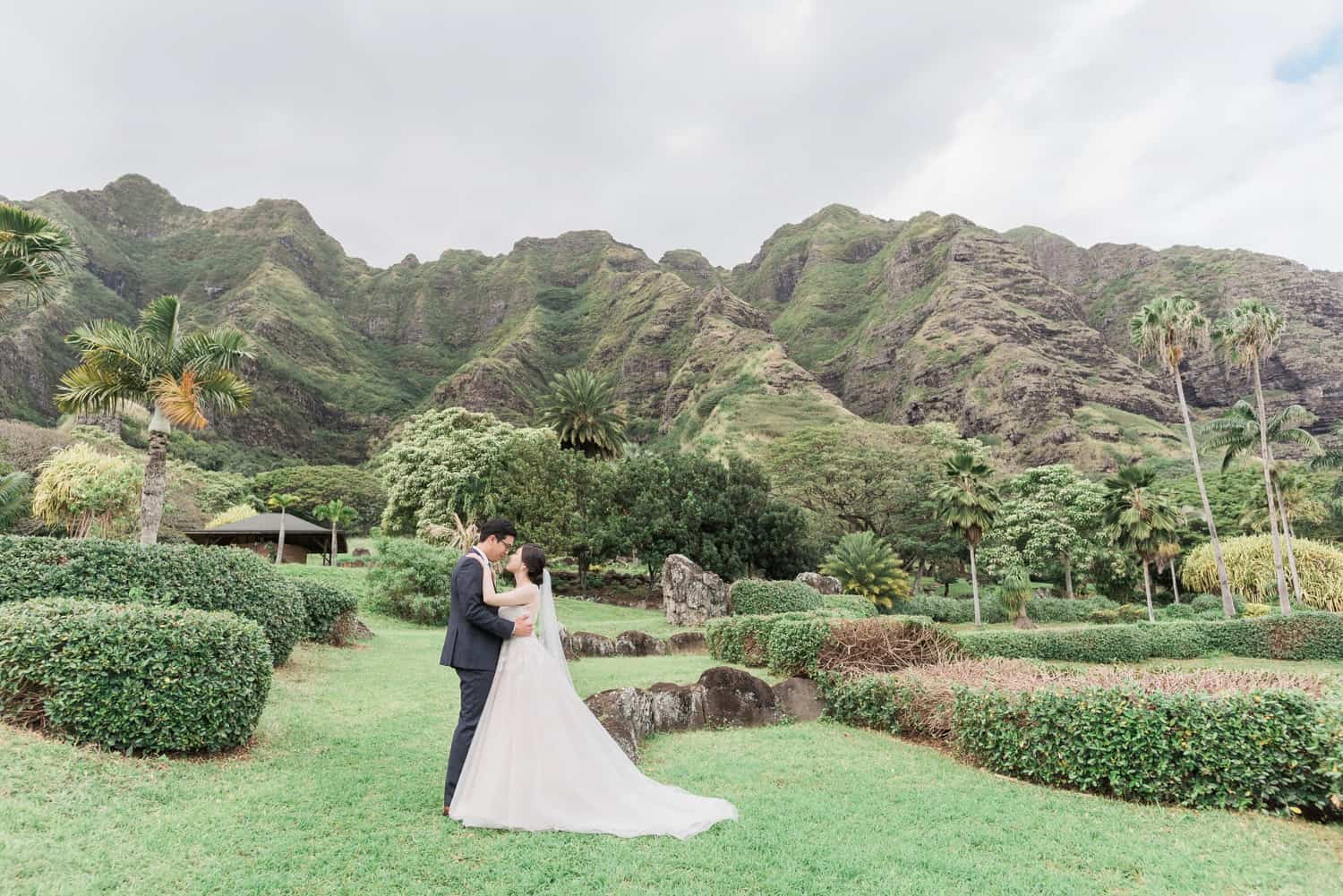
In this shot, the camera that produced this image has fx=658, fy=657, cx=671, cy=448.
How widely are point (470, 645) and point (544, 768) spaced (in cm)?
111

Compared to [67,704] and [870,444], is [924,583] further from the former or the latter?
[67,704]

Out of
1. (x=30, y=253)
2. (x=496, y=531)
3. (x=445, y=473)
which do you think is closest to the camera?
(x=496, y=531)

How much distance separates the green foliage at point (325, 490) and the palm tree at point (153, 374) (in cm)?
5778

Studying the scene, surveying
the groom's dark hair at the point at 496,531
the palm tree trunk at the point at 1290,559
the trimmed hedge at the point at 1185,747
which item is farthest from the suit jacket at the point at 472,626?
the palm tree trunk at the point at 1290,559

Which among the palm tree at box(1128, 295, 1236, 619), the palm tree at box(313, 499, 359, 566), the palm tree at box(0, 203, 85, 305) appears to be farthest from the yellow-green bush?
the palm tree at box(313, 499, 359, 566)

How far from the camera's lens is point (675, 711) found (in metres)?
8.74

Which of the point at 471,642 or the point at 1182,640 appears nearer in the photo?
the point at 471,642

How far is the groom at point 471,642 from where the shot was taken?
5.19 m

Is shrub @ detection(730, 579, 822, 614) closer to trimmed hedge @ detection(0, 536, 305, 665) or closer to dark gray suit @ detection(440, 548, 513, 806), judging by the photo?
trimmed hedge @ detection(0, 536, 305, 665)

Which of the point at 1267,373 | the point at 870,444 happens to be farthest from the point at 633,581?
the point at 1267,373

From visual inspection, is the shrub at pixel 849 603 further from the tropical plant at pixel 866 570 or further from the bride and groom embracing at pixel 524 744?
the bride and groom embracing at pixel 524 744

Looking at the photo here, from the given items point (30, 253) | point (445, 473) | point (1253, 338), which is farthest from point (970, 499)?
point (30, 253)

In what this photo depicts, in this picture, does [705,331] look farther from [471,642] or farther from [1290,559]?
[471,642]

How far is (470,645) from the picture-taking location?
529cm
